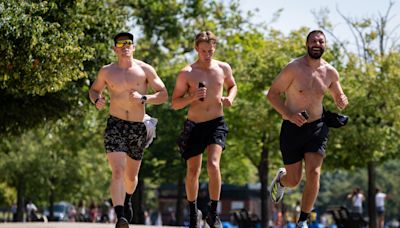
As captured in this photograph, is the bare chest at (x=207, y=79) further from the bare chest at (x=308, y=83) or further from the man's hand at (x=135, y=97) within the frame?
the bare chest at (x=308, y=83)

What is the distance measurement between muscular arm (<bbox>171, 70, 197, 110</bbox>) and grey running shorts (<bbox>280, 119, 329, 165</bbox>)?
121 cm

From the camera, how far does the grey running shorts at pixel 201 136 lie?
10461 mm

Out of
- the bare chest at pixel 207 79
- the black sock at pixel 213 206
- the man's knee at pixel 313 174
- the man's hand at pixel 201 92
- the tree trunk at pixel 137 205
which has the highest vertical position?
the tree trunk at pixel 137 205

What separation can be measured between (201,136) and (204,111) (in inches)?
12.0

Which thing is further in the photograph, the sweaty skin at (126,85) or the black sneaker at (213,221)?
the sweaty skin at (126,85)

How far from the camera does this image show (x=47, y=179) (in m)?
53.9

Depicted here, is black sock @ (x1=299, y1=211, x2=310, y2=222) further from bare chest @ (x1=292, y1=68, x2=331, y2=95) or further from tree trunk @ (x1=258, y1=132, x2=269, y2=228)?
tree trunk @ (x1=258, y1=132, x2=269, y2=228)

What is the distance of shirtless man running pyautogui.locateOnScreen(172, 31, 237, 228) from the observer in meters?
10.4

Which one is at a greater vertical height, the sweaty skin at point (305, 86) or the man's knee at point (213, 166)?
the sweaty skin at point (305, 86)

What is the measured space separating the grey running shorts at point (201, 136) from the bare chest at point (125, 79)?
0.80m

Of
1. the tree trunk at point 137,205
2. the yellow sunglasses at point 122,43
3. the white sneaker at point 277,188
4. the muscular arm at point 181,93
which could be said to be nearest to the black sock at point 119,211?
the muscular arm at point 181,93

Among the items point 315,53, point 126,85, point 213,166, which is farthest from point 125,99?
point 315,53

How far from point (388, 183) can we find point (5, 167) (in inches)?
3115

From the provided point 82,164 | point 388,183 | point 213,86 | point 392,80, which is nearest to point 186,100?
point 213,86
